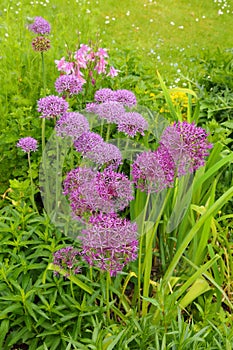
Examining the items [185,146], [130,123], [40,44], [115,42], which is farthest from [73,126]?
[115,42]

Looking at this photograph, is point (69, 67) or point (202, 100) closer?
point (69, 67)

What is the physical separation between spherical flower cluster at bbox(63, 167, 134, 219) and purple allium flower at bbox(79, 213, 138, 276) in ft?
0.15

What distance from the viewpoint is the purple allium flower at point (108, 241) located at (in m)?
1.58

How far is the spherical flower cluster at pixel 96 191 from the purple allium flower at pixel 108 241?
0.05 meters

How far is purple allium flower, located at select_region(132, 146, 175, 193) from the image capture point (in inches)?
65.9

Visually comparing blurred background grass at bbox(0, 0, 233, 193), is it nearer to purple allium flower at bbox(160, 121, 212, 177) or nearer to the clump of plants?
the clump of plants

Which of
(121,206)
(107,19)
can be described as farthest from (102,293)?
(107,19)

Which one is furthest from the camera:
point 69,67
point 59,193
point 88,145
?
point 69,67

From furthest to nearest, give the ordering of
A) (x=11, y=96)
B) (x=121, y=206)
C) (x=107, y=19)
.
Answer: (x=107, y=19), (x=11, y=96), (x=121, y=206)

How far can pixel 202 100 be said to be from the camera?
3.30 meters

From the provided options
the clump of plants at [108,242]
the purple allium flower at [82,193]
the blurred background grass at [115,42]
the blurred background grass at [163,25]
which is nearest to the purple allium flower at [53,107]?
the clump of plants at [108,242]

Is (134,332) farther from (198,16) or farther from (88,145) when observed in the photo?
(198,16)

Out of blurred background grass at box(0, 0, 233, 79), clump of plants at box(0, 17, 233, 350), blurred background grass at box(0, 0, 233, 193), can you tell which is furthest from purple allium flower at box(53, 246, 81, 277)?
blurred background grass at box(0, 0, 233, 79)

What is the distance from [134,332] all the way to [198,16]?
5.93m
